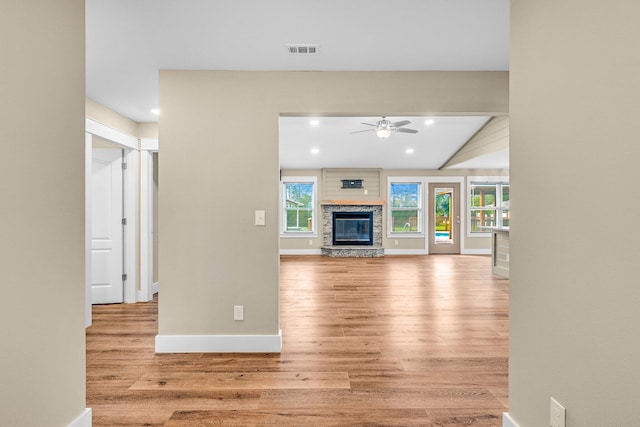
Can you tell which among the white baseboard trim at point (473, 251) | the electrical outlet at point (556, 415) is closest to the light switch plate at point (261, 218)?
the electrical outlet at point (556, 415)

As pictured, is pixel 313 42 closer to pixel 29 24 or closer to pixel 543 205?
pixel 29 24

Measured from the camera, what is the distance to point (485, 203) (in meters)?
9.67

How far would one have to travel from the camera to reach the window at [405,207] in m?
9.67

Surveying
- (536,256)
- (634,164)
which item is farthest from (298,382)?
(634,164)

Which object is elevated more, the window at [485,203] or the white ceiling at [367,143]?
the white ceiling at [367,143]

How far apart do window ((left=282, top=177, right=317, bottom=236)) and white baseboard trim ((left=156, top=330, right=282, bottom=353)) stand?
6.76 m

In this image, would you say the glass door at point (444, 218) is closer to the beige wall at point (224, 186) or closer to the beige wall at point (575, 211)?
the beige wall at point (224, 186)

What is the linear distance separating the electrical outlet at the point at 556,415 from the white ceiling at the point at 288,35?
2102mm

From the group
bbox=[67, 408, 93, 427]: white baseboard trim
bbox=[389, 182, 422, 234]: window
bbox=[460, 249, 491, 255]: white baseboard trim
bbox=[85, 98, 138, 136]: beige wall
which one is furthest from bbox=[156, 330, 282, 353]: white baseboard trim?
bbox=[460, 249, 491, 255]: white baseboard trim

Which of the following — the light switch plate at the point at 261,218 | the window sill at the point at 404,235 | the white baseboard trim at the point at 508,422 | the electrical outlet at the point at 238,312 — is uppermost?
the light switch plate at the point at 261,218

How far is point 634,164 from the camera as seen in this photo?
0.98 meters

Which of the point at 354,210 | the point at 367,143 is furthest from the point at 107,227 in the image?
→ the point at 354,210

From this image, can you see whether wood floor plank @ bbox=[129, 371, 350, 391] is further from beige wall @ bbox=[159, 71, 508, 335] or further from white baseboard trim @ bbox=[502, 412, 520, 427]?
white baseboard trim @ bbox=[502, 412, 520, 427]

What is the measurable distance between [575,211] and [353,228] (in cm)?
845
